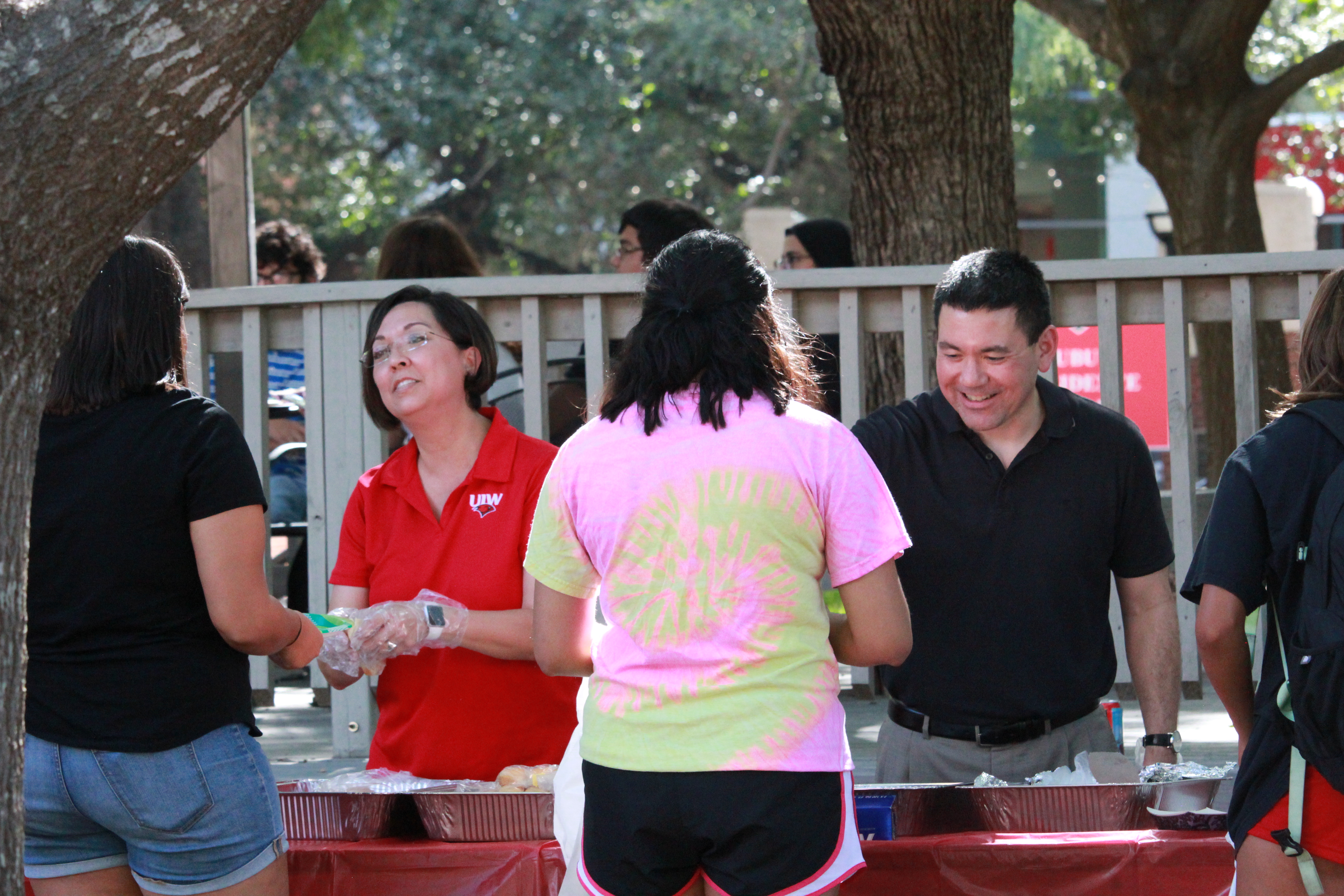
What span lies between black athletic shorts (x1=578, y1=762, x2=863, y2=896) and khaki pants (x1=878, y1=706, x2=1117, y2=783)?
96cm

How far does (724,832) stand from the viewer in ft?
6.51

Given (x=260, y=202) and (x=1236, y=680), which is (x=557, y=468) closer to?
(x=1236, y=680)

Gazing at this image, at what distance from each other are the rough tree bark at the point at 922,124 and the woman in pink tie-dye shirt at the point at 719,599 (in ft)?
10.3

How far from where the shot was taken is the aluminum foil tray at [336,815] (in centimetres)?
276

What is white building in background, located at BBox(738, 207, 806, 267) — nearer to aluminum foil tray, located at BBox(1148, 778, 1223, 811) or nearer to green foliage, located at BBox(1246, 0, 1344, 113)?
green foliage, located at BBox(1246, 0, 1344, 113)

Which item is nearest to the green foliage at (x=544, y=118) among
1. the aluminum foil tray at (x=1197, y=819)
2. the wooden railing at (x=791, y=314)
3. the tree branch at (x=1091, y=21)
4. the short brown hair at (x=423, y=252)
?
the tree branch at (x=1091, y=21)

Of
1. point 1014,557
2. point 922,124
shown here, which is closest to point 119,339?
point 1014,557

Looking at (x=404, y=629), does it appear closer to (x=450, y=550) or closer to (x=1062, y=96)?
(x=450, y=550)

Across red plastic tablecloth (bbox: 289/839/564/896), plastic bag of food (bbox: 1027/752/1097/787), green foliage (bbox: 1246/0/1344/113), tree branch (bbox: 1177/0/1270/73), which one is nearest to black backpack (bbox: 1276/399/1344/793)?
plastic bag of food (bbox: 1027/752/1097/787)

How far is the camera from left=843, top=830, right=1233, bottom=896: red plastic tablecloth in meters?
2.63

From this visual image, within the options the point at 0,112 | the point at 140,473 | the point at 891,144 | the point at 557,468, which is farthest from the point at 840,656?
the point at 891,144

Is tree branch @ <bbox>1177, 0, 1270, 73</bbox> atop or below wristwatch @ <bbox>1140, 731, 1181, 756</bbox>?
atop

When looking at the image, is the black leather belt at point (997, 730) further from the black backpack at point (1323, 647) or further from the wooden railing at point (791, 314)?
the wooden railing at point (791, 314)

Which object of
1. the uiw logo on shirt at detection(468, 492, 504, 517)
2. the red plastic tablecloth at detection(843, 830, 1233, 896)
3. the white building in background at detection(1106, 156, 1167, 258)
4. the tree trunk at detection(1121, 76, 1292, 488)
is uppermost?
the white building in background at detection(1106, 156, 1167, 258)
